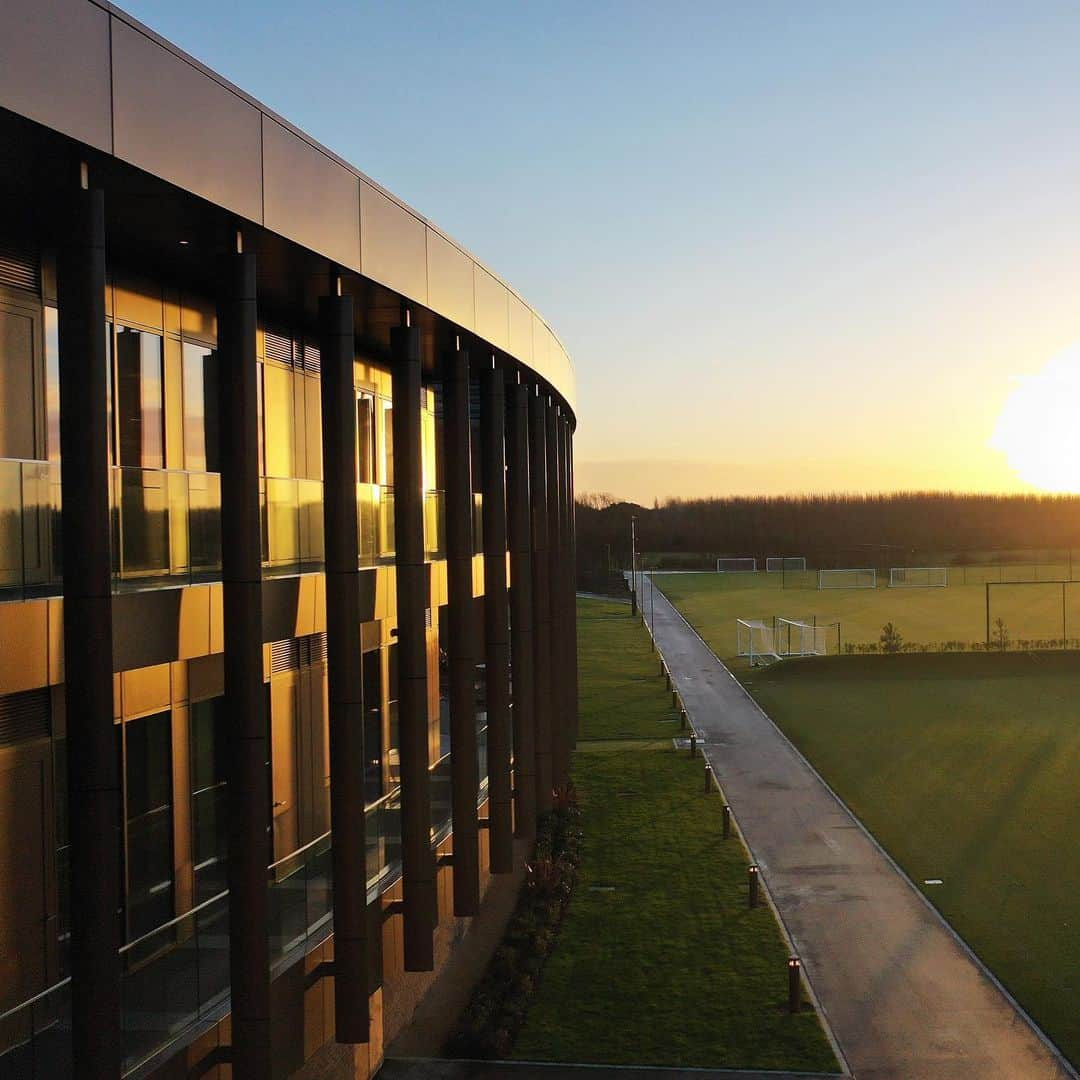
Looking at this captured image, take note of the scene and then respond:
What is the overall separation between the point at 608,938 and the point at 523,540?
21.6 feet

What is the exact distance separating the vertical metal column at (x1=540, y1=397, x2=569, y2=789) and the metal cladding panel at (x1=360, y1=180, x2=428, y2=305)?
9.71 metres

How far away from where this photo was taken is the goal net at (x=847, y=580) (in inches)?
3772

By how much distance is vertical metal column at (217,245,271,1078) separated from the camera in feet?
33.9

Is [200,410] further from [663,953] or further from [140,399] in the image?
[663,953]

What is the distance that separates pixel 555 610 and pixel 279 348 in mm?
11928

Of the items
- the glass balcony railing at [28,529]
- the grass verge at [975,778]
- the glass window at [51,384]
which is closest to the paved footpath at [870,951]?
the grass verge at [975,778]

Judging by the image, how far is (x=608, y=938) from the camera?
1992 cm

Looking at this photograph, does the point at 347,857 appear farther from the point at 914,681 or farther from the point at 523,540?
the point at 914,681

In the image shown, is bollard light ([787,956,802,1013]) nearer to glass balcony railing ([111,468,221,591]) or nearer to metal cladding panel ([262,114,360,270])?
glass balcony railing ([111,468,221,591])

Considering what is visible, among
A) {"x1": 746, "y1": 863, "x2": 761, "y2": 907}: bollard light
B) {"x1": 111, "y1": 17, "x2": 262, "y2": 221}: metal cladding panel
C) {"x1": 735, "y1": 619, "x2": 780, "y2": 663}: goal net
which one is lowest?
{"x1": 746, "y1": 863, "x2": 761, "y2": 907}: bollard light

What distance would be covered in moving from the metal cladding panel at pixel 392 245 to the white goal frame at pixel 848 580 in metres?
83.6

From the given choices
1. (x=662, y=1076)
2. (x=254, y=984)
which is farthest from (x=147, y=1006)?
(x=662, y=1076)

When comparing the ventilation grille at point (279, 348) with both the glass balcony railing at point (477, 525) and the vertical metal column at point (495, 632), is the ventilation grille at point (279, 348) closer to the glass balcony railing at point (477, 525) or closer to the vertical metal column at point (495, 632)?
the vertical metal column at point (495, 632)

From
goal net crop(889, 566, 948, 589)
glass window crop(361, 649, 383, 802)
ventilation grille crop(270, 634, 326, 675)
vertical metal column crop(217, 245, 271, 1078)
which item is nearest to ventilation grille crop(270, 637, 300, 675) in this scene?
ventilation grille crop(270, 634, 326, 675)
